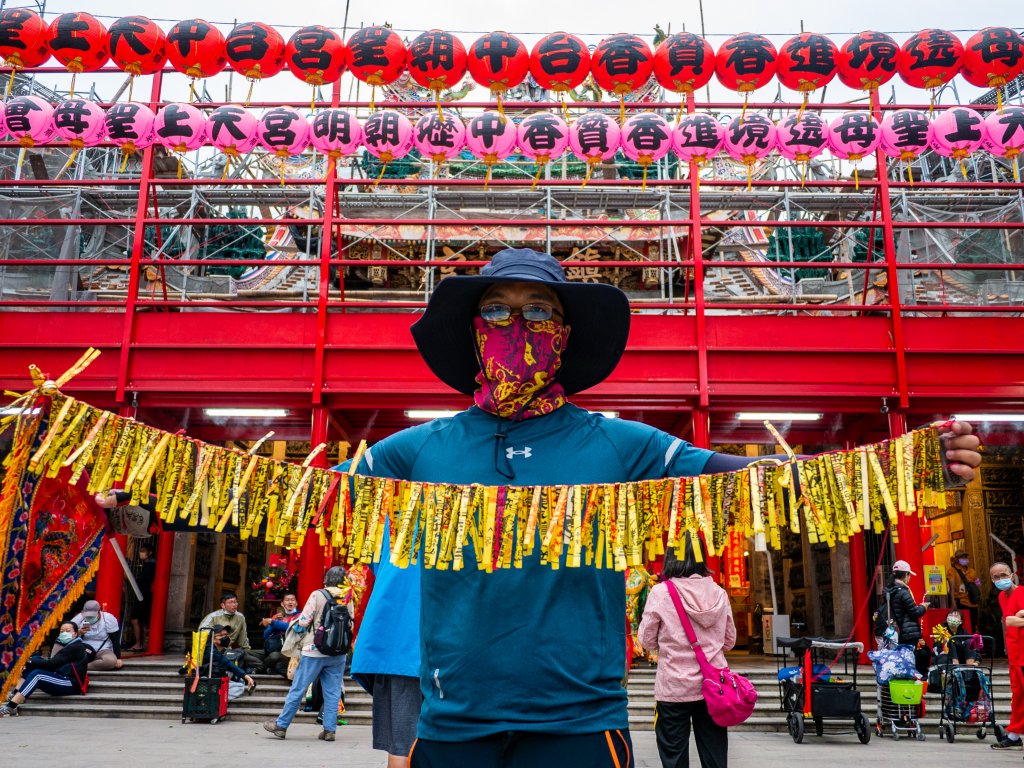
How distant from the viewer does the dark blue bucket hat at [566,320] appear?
2316mm

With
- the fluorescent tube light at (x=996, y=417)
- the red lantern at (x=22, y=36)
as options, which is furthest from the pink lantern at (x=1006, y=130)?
the red lantern at (x=22, y=36)

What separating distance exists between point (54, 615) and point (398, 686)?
1424 mm

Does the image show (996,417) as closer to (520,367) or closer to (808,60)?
(808,60)

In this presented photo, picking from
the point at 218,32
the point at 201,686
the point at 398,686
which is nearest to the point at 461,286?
the point at 398,686

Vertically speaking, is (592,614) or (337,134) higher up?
(337,134)

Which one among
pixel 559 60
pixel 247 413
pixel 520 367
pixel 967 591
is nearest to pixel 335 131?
pixel 559 60

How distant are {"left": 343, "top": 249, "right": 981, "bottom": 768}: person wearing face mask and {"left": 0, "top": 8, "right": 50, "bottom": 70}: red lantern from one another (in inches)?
448

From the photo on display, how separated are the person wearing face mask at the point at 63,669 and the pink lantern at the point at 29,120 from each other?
640cm

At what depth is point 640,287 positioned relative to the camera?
1833 centimetres

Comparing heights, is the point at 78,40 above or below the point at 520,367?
above

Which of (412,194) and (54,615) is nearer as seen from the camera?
(54,615)

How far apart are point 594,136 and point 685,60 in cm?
150

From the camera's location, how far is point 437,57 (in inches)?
453

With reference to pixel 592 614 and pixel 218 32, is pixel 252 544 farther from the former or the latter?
pixel 592 614
